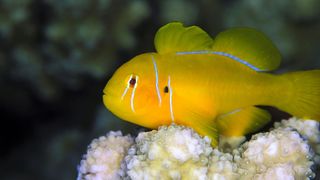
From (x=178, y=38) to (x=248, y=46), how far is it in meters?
0.25

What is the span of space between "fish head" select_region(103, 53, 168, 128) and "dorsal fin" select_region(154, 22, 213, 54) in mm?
100

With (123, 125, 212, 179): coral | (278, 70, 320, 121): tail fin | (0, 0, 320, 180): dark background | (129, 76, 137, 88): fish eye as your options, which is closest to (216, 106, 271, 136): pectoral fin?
(278, 70, 320, 121): tail fin

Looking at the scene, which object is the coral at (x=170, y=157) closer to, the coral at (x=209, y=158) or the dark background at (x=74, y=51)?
the coral at (x=209, y=158)

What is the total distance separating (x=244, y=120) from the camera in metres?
1.46

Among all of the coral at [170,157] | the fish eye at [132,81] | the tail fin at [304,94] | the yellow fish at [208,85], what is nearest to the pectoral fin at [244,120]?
the yellow fish at [208,85]

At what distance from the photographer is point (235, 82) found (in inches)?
55.3

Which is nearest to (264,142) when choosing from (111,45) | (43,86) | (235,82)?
(235,82)

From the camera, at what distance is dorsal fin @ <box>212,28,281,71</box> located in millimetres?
1407

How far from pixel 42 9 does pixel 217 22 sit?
1.17 metres

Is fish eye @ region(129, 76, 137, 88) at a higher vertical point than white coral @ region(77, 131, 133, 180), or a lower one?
higher

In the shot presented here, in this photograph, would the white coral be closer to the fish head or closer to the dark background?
the fish head

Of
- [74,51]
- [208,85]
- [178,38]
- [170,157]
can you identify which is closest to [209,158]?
[170,157]

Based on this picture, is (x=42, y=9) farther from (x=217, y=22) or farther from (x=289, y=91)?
(x=289, y=91)

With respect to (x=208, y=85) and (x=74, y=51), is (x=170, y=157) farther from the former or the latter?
(x=74, y=51)
